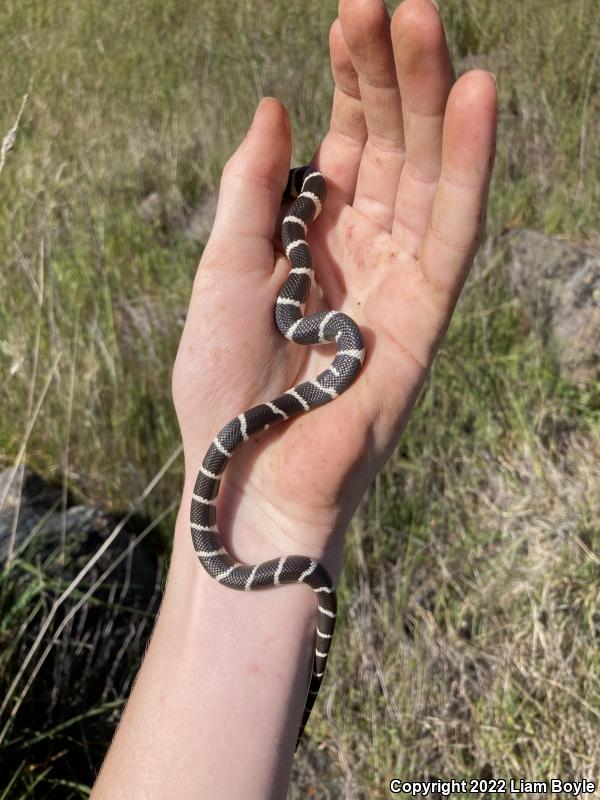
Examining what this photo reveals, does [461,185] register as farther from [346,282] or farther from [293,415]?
[293,415]

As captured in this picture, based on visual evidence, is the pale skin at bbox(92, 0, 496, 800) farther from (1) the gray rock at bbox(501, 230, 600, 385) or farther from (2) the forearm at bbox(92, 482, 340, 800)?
(1) the gray rock at bbox(501, 230, 600, 385)

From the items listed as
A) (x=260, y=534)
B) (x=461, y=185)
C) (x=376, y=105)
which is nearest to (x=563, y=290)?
(x=376, y=105)

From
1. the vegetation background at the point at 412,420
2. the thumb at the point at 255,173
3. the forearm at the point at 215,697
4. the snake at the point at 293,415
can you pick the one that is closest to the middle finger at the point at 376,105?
the snake at the point at 293,415

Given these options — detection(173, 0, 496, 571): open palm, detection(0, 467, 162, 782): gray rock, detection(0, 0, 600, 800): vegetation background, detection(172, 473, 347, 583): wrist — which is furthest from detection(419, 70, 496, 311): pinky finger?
detection(0, 467, 162, 782): gray rock

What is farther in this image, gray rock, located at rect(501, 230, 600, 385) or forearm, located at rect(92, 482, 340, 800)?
gray rock, located at rect(501, 230, 600, 385)

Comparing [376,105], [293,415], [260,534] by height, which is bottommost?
[260,534]

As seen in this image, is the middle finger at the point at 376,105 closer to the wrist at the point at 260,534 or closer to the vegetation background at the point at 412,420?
the vegetation background at the point at 412,420
